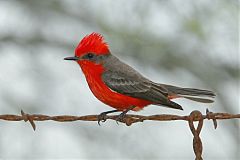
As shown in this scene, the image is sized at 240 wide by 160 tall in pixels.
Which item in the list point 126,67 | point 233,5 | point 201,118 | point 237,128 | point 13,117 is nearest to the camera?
point 201,118

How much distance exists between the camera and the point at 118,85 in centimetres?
654

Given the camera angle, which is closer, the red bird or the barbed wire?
the barbed wire

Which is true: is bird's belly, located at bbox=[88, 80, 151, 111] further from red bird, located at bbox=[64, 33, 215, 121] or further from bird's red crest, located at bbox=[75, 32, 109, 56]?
bird's red crest, located at bbox=[75, 32, 109, 56]

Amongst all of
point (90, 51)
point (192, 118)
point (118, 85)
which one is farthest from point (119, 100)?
point (192, 118)

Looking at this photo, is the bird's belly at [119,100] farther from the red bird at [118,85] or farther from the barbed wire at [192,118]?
the barbed wire at [192,118]

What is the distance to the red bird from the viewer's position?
21.0 ft

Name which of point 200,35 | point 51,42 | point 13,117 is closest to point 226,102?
point 200,35

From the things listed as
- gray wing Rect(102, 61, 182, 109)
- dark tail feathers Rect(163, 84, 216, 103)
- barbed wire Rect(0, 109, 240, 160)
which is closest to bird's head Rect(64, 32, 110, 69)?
gray wing Rect(102, 61, 182, 109)

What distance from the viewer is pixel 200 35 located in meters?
11.0

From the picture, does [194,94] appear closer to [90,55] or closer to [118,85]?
[118,85]

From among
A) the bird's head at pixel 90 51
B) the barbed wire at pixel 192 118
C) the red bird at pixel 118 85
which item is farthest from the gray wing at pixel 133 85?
the barbed wire at pixel 192 118

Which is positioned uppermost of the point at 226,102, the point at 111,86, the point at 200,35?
the point at 200,35

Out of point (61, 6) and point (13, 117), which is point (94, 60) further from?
point (61, 6)

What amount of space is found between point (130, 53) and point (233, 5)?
6.68 ft
